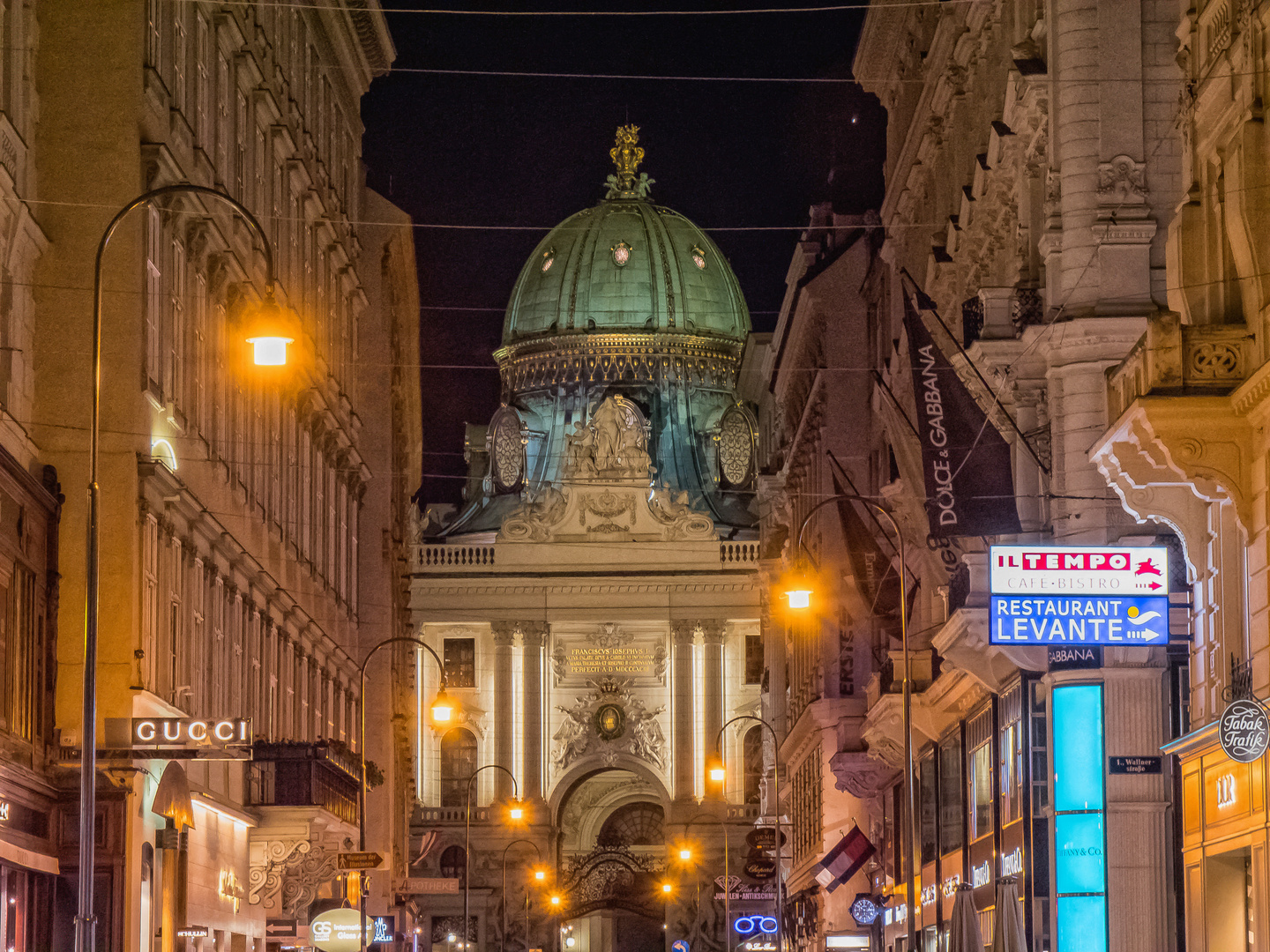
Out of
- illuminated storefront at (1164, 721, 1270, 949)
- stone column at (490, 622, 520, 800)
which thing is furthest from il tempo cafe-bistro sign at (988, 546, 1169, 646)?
stone column at (490, 622, 520, 800)

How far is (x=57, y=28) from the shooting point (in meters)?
36.7

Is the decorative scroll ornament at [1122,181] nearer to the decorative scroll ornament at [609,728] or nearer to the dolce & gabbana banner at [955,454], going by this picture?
the dolce & gabbana banner at [955,454]

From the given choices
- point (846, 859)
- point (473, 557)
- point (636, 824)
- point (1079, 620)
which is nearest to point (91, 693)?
point (1079, 620)

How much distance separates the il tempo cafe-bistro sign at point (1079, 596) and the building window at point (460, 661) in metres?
81.3

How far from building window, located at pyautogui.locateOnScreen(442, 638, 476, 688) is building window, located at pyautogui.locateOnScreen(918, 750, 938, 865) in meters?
58.5

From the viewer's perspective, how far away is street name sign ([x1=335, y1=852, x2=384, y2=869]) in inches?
1854

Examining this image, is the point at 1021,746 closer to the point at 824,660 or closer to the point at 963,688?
the point at 963,688

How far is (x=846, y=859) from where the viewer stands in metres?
62.1

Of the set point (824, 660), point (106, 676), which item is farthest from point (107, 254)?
point (824, 660)

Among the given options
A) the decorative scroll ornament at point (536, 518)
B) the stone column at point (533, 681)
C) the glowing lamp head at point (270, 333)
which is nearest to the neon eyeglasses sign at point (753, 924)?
the stone column at point (533, 681)

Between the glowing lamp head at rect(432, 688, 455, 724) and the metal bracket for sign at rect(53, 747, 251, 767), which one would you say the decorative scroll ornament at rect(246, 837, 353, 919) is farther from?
the metal bracket for sign at rect(53, 747, 251, 767)

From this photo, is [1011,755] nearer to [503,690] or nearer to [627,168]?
[503,690]

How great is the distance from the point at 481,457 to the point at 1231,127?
97.0 metres

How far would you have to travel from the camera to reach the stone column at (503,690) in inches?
4350
